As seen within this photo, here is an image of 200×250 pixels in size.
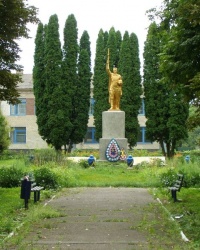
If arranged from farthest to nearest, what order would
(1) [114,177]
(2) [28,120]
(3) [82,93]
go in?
(2) [28,120]
(3) [82,93]
(1) [114,177]

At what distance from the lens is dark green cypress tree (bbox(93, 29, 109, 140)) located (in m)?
42.9

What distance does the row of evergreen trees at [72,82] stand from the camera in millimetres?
40656

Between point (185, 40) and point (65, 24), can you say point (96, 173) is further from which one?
point (65, 24)

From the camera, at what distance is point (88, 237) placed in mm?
9148

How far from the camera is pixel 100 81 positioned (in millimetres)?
43719

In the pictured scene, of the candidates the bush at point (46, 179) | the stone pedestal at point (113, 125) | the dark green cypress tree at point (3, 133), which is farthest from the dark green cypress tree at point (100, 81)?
the bush at point (46, 179)

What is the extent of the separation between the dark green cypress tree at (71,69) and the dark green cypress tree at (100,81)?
2.03 meters

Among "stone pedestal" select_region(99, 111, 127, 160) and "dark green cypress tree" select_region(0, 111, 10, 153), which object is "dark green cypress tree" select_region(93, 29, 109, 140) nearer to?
"dark green cypress tree" select_region(0, 111, 10, 153)

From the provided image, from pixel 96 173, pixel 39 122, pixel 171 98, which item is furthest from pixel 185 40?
pixel 39 122

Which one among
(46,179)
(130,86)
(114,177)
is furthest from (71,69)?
(46,179)

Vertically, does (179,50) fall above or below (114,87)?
below

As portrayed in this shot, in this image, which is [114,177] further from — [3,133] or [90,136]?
[90,136]

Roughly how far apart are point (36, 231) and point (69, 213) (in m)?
2.75

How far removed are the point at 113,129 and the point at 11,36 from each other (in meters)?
16.6
